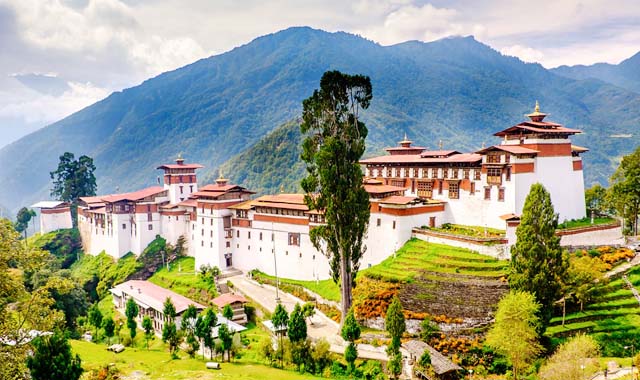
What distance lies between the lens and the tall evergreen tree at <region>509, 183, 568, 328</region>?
27578 millimetres

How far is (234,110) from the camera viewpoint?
646 ft

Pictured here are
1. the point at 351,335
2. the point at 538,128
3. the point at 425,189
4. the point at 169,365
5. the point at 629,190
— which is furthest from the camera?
the point at 425,189

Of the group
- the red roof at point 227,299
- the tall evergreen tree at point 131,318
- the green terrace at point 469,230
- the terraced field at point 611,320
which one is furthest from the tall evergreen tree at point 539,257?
the tall evergreen tree at point 131,318

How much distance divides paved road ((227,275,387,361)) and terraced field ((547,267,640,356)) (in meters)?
10.0

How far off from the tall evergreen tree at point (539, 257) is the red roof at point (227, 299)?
2119 centimetres

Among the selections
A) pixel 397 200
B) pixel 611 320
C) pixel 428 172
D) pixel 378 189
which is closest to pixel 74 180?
pixel 378 189

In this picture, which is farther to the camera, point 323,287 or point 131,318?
point 323,287

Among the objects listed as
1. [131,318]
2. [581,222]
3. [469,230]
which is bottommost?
[131,318]

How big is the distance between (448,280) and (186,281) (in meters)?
27.0

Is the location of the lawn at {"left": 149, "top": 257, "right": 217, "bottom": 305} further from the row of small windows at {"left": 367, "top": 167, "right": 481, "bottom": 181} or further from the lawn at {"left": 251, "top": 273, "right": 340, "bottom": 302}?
the row of small windows at {"left": 367, "top": 167, "right": 481, "bottom": 181}

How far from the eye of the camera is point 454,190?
4106 cm

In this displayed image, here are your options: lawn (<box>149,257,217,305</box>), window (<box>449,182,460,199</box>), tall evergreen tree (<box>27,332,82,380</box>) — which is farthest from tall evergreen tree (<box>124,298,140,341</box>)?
window (<box>449,182,460,199</box>)

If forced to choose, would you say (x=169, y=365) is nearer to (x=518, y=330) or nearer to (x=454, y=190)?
(x=518, y=330)

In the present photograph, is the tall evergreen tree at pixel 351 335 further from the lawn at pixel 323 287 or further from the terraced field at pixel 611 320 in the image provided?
the terraced field at pixel 611 320
